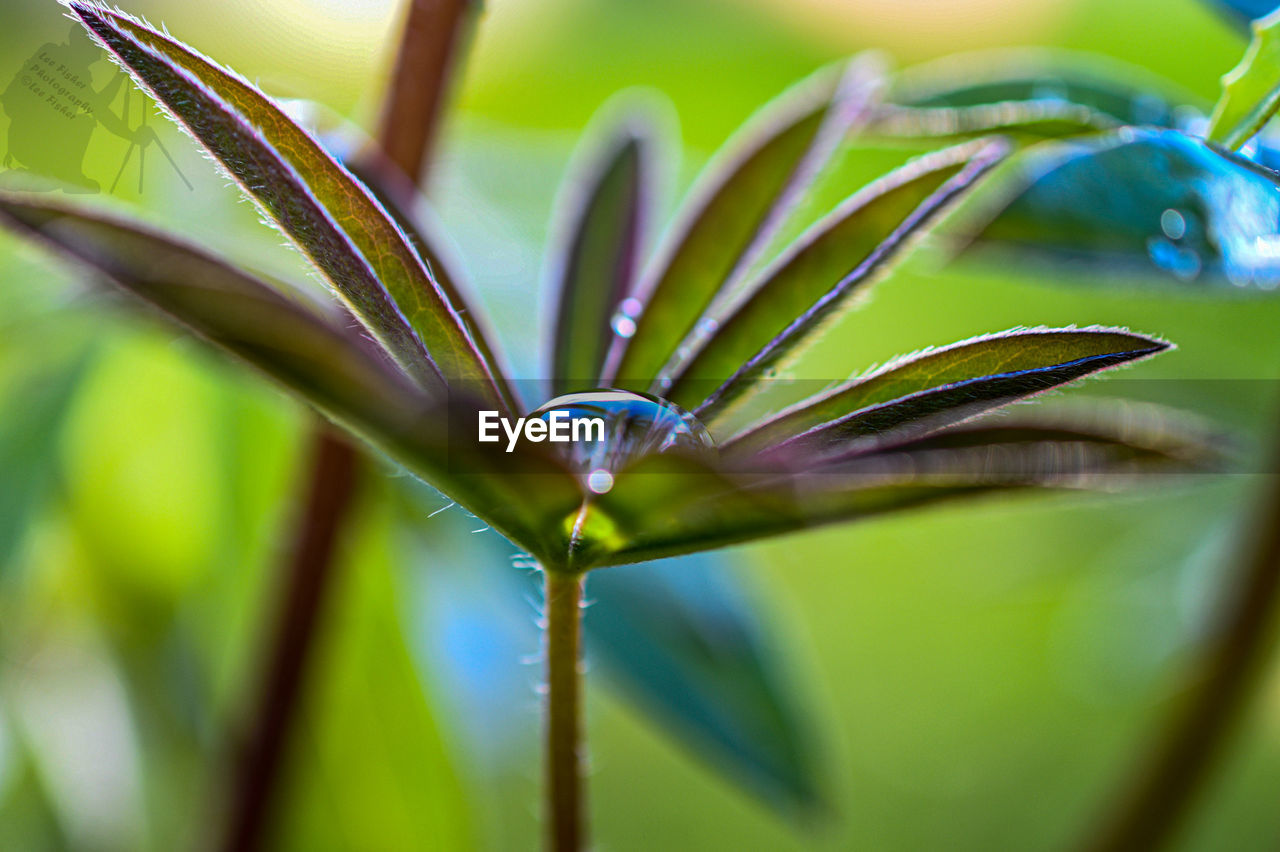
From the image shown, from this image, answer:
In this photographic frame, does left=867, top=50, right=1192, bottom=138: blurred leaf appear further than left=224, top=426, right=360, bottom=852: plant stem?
No

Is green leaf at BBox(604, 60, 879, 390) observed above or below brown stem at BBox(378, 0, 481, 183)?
below

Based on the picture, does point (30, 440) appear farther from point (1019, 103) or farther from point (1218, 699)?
point (1218, 699)

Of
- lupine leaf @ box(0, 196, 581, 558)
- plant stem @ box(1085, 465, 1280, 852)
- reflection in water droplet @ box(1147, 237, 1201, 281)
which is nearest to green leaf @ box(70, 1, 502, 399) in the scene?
lupine leaf @ box(0, 196, 581, 558)

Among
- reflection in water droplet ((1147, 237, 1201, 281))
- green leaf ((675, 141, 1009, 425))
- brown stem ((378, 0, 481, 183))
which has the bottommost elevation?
green leaf ((675, 141, 1009, 425))

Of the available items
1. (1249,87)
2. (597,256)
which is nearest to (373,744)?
(597,256)

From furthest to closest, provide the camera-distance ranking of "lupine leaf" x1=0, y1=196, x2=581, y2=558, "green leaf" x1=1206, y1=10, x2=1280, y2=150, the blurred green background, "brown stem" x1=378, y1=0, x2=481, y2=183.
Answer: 1. the blurred green background
2. "brown stem" x1=378, y1=0, x2=481, y2=183
3. "green leaf" x1=1206, y1=10, x2=1280, y2=150
4. "lupine leaf" x1=0, y1=196, x2=581, y2=558

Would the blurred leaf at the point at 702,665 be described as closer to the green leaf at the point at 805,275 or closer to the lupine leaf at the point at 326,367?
the green leaf at the point at 805,275

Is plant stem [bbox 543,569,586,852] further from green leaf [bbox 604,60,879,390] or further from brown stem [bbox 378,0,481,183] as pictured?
brown stem [bbox 378,0,481,183]
